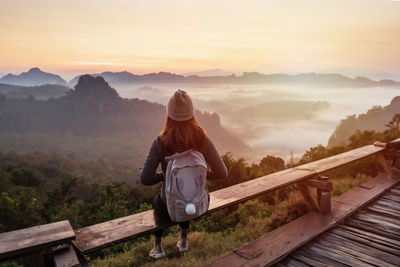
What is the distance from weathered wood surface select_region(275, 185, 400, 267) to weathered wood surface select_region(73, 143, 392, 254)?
0.78 m

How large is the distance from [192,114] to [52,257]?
1.58m

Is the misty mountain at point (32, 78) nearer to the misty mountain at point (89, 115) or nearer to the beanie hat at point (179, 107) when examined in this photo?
the misty mountain at point (89, 115)

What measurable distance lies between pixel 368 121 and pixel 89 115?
9577 cm

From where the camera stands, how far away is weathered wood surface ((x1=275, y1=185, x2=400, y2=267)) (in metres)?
2.98

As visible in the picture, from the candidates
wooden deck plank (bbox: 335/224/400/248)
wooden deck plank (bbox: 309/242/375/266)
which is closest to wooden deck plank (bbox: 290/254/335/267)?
wooden deck plank (bbox: 309/242/375/266)

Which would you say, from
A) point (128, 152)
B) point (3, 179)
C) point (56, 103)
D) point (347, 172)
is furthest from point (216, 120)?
point (347, 172)

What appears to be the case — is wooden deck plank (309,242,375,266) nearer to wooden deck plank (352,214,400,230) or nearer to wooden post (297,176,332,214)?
wooden post (297,176,332,214)

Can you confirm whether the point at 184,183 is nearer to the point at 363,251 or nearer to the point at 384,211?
the point at 363,251

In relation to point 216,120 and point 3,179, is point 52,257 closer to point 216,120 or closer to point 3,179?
point 3,179

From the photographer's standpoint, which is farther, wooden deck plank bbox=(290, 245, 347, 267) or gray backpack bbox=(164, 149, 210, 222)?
wooden deck plank bbox=(290, 245, 347, 267)

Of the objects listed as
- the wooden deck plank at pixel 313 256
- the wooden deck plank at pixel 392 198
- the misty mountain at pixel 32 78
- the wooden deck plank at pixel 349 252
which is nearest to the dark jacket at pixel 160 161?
the wooden deck plank at pixel 313 256

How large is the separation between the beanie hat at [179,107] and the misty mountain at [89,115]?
10677 cm

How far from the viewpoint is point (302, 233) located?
3.48 m

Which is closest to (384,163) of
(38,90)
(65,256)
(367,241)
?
(367,241)
